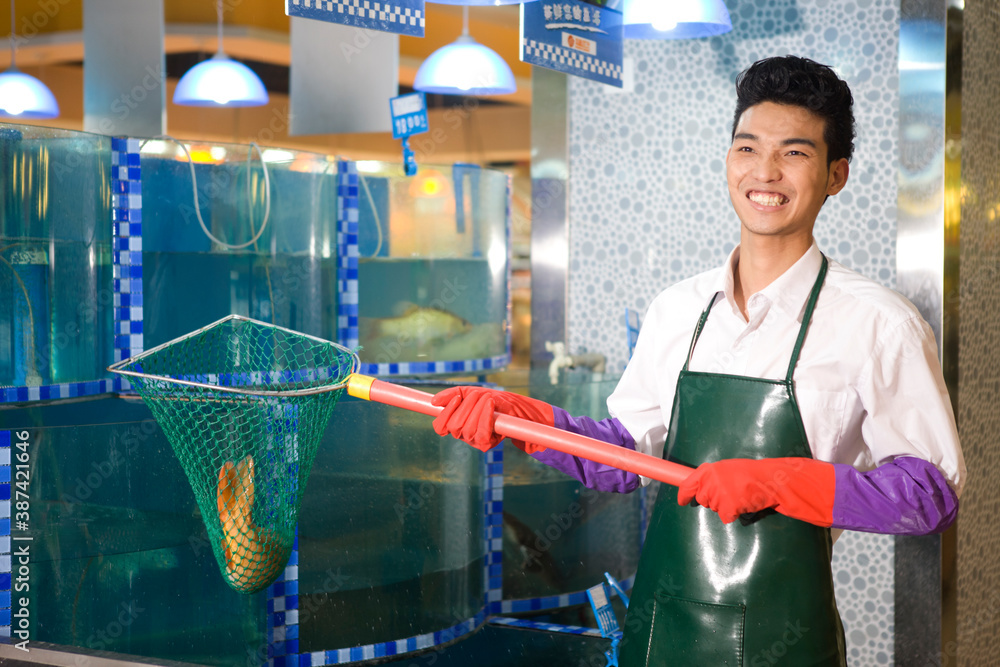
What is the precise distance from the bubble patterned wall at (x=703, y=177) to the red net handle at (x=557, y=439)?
208 centimetres

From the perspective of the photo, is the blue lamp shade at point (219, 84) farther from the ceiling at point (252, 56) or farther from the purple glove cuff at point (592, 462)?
the purple glove cuff at point (592, 462)

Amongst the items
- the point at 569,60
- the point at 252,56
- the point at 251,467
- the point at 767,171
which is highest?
the point at 252,56

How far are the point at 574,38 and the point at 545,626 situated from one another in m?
2.15

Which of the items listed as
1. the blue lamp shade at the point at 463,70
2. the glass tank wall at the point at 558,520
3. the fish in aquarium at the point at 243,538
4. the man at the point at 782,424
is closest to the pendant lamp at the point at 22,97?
the blue lamp shade at the point at 463,70

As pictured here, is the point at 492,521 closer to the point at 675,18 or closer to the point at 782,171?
the point at 675,18

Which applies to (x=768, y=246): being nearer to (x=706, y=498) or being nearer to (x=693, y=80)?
(x=706, y=498)

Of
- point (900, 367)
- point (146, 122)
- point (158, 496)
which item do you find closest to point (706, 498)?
point (900, 367)

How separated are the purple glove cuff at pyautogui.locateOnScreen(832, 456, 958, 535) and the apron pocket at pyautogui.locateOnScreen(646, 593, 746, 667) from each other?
29 centimetres

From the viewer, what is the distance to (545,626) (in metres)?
3.50

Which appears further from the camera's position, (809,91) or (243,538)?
(243,538)

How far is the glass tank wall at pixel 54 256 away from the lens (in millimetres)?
2922

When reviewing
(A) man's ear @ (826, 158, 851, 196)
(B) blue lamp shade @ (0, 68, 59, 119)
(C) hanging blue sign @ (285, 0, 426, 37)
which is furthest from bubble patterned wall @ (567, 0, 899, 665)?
(B) blue lamp shade @ (0, 68, 59, 119)

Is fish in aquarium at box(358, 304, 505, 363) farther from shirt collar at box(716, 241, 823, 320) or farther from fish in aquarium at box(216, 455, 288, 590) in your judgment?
shirt collar at box(716, 241, 823, 320)

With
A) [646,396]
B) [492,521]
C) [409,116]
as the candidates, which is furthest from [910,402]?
[409,116]
